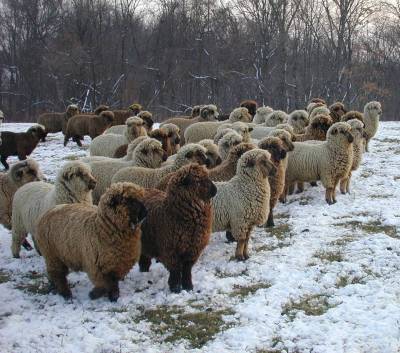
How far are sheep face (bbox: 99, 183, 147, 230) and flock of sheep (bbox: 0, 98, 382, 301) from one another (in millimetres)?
12

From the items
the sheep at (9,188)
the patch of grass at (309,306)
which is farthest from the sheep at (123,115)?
the patch of grass at (309,306)

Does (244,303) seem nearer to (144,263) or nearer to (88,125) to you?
(144,263)

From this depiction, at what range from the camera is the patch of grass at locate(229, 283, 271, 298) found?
20.5 feet

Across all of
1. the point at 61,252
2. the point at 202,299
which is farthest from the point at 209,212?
the point at 61,252

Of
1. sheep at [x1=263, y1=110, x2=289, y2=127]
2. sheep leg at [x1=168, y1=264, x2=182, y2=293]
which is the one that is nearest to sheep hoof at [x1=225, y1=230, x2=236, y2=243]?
sheep leg at [x1=168, y1=264, x2=182, y2=293]

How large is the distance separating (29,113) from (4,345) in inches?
1381

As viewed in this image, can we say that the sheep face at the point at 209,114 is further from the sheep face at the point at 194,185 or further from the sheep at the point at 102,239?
the sheep at the point at 102,239

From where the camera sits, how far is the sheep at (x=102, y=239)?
573cm

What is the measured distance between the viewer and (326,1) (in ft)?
105

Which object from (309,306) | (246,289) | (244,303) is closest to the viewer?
(309,306)

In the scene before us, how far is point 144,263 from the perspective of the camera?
6.90 m

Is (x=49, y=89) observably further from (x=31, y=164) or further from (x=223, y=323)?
(x=223, y=323)

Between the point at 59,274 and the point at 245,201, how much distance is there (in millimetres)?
2848

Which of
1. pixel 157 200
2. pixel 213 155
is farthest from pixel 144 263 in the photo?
pixel 213 155
